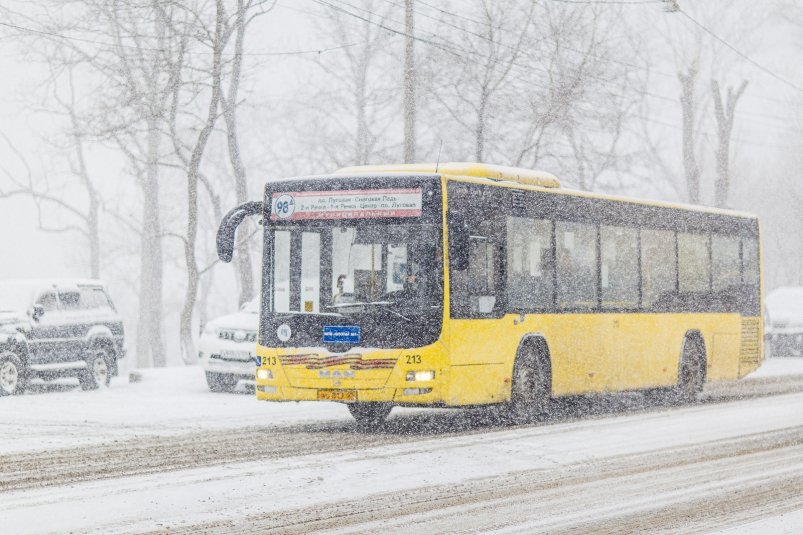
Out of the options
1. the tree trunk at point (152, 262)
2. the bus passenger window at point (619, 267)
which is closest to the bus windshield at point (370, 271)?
the bus passenger window at point (619, 267)

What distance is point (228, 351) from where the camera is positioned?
79.2 feet

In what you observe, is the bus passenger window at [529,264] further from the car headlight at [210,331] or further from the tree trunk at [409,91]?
the tree trunk at [409,91]

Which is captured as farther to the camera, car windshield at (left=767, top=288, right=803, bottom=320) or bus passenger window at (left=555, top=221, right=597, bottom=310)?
car windshield at (left=767, top=288, right=803, bottom=320)

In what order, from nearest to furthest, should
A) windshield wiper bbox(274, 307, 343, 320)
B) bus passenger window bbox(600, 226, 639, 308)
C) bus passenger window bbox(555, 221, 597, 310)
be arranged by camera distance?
windshield wiper bbox(274, 307, 343, 320)
bus passenger window bbox(555, 221, 597, 310)
bus passenger window bbox(600, 226, 639, 308)

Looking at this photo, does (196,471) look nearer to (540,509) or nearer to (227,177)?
(540,509)

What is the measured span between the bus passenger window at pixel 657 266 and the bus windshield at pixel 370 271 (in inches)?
220

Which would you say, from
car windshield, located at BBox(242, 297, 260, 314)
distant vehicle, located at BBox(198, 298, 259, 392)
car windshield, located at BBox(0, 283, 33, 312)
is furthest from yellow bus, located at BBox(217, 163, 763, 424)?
car windshield, located at BBox(0, 283, 33, 312)

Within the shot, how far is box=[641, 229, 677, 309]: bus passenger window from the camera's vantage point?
69.4 feet

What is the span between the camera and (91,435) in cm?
1596

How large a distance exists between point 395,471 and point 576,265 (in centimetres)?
745

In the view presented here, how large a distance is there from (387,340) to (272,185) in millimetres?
2401

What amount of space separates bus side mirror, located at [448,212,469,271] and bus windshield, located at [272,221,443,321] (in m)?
0.15

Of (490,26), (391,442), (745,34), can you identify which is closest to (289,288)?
(391,442)

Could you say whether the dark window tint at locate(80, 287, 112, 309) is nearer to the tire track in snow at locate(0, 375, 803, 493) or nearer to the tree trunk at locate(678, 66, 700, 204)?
the tire track in snow at locate(0, 375, 803, 493)
